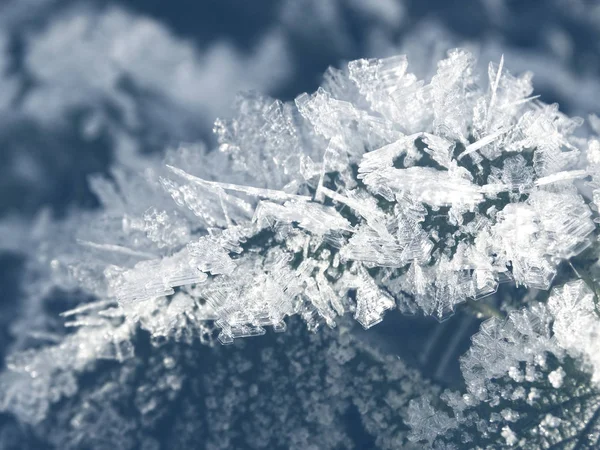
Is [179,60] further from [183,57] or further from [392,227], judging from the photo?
[392,227]

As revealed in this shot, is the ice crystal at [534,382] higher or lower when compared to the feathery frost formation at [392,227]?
lower

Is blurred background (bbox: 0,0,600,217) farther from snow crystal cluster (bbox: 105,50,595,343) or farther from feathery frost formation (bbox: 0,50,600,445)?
snow crystal cluster (bbox: 105,50,595,343)

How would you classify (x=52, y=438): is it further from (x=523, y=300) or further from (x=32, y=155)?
(x=523, y=300)

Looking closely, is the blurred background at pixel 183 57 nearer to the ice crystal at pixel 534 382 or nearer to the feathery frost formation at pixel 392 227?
the feathery frost formation at pixel 392 227

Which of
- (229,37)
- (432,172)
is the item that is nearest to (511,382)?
(432,172)

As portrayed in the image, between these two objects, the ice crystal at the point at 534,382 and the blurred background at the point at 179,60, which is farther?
the blurred background at the point at 179,60

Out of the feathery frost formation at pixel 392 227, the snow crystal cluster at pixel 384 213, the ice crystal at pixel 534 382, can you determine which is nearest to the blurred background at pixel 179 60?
the feathery frost formation at pixel 392 227

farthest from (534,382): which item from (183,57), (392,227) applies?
(183,57)

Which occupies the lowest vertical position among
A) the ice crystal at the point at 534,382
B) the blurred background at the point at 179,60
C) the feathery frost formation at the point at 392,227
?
the ice crystal at the point at 534,382
